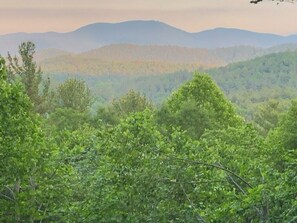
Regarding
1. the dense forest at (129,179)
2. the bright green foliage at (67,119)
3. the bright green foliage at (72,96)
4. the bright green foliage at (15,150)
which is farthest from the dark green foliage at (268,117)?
the bright green foliage at (15,150)

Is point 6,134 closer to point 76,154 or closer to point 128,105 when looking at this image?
point 76,154

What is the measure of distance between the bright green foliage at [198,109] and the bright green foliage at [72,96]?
33.0 m

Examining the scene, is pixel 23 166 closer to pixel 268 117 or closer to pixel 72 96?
pixel 72 96

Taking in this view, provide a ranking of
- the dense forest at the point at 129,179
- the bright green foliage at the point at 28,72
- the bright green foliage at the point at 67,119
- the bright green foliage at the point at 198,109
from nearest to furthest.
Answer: the dense forest at the point at 129,179 < the bright green foliage at the point at 198,109 < the bright green foliage at the point at 67,119 < the bright green foliage at the point at 28,72

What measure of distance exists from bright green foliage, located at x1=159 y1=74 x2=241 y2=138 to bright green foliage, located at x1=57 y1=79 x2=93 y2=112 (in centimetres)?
3304

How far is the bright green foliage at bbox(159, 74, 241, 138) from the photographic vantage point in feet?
123

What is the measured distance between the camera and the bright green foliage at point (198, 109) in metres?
37.4

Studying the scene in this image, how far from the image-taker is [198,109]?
124 ft

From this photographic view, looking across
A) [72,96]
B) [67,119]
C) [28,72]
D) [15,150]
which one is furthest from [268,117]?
[15,150]

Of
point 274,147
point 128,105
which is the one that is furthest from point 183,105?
point 128,105

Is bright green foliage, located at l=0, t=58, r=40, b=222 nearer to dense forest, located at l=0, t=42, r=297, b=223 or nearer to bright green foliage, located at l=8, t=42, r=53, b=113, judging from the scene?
dense forest, located at l=0, t=42, r=297, b=223

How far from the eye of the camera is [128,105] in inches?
3029

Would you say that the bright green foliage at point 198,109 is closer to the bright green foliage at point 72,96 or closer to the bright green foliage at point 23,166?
the bright green foliage at point 23,166

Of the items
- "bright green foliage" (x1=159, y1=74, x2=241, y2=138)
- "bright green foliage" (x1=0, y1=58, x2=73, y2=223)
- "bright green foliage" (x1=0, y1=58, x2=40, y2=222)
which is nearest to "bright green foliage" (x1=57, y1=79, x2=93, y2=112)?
"bright green foliage" (x1=159, y1=74, x2=241, y2=138)
